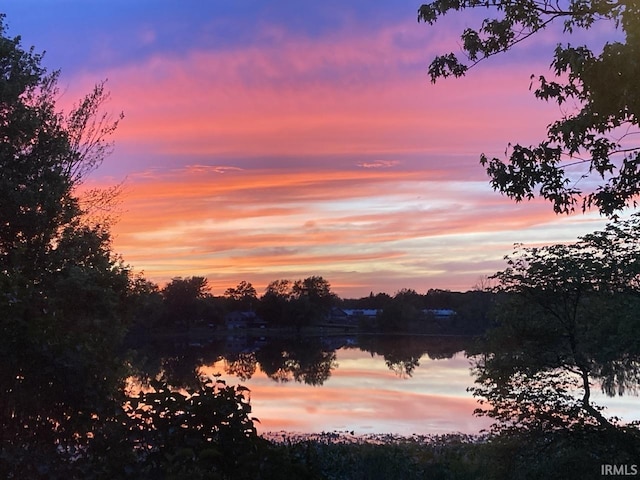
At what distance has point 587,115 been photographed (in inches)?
260

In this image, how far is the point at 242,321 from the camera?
333 feet

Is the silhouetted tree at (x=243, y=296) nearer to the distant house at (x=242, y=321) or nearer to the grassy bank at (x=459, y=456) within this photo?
the distant house at (x=242, y=321)

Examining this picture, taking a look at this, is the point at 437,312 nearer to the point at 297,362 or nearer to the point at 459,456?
the point at 297,362

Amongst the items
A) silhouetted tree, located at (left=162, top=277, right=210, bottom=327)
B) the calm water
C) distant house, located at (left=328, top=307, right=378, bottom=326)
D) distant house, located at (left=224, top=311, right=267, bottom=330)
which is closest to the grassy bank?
the calm water

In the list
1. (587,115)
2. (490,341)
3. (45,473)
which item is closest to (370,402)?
(490,341)

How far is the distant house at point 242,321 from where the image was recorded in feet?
325

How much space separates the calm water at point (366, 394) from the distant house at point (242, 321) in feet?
167

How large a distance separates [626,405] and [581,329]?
4.23 meters

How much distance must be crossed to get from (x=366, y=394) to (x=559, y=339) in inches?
771

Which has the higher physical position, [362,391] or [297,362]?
[297,362]

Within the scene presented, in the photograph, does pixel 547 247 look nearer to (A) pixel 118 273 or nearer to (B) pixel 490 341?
(B) pixel 490 341

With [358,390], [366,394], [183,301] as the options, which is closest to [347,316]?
[183,301]

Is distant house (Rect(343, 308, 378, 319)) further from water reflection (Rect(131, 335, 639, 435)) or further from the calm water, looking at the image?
the calm water

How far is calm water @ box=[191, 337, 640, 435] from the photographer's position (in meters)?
21.5
